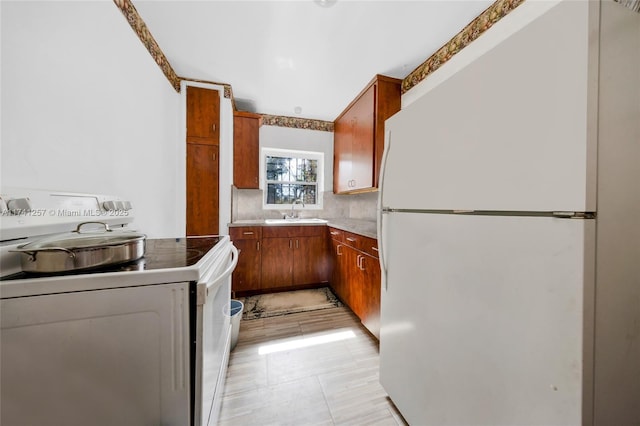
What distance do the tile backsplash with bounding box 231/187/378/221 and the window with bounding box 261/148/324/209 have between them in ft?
0.33

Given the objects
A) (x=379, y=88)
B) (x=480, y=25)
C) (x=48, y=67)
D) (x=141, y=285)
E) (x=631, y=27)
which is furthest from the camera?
(x=379, y=88)

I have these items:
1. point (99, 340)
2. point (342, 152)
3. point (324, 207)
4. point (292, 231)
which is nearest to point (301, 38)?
point (342, 152)

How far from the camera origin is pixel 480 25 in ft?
5.04

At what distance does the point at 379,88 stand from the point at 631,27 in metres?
1.86

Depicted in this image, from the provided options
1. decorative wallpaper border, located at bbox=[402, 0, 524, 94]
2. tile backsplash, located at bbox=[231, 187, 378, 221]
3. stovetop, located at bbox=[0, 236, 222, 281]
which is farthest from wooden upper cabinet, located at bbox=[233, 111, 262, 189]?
stovetop, located at bbox=[0, 236, 222, 281]

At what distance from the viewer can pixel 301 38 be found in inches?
68.6

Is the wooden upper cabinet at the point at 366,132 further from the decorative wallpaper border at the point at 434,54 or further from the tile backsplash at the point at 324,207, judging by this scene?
the tile backsplash at the point at 324,207

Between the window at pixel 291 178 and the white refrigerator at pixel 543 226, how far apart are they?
2.74m

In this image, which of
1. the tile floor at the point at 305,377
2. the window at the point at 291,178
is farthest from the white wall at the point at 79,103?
the window at the point at 291,178

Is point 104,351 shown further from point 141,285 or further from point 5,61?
point 5,61

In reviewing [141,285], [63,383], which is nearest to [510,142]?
[141,285]

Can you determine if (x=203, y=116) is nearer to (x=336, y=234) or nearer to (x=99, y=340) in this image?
(x=336, y=234)

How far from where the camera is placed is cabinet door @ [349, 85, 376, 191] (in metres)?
2.34

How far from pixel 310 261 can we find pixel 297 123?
2.08 meters
